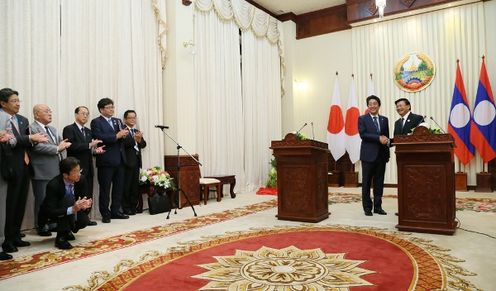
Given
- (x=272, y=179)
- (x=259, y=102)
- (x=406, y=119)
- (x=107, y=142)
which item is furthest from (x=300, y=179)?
(x=259, y=102)

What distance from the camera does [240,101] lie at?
848 centimetres

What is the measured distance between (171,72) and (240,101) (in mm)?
2297

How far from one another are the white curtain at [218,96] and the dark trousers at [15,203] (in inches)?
148

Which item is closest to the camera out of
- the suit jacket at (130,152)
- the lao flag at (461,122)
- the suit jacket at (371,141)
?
the suit jacket at (371,141)

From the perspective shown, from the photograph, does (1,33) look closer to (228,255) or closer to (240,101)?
(228,255)

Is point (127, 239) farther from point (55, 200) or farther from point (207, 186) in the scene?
point (207, 186)

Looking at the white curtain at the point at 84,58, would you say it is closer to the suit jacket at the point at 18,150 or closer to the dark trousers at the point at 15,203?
the dark trousers at the point at 15,203

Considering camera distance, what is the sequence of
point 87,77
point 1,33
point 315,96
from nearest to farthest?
point 1,33 → point 87,77 → point 315,96

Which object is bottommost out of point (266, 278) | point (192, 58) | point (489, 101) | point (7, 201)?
point (266, 278)

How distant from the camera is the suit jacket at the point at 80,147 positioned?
466 centimetres

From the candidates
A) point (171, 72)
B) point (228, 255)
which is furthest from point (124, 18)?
point (228, 255)

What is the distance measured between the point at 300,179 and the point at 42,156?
299cm

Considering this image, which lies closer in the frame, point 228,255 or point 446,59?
point 228,255

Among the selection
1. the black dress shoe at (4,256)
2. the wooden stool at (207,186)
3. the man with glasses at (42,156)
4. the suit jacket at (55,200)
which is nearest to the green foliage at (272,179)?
the wooden stool at (207,186)
